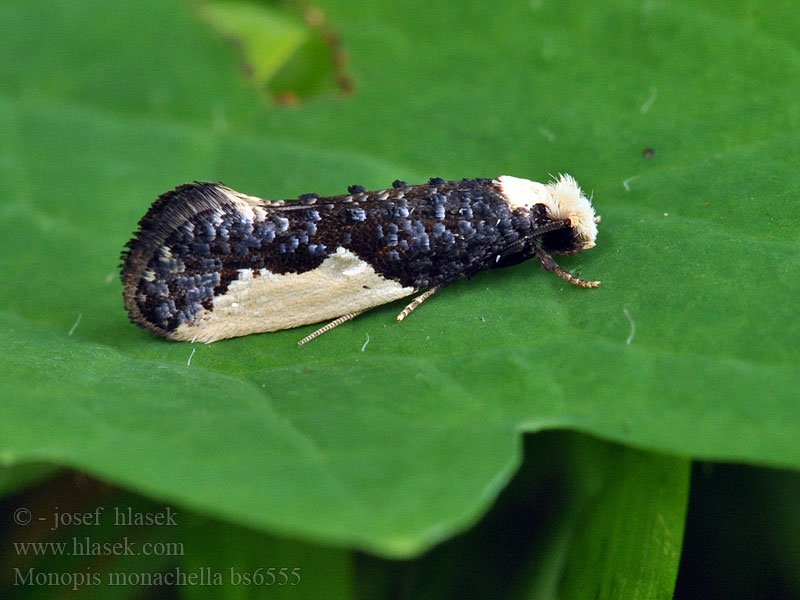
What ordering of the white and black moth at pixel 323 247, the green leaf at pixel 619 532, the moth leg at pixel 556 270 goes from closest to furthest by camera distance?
1. the green leaf at pixel 619 532
2. the moth leg at pixel 556 270
3. the white and black moth at pixel 323 247

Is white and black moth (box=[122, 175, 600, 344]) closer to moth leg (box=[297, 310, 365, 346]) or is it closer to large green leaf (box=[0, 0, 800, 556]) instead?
moth leg (box=[297, 310, 365, 346])

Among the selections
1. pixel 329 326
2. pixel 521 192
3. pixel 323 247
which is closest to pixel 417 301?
pixel 329 326

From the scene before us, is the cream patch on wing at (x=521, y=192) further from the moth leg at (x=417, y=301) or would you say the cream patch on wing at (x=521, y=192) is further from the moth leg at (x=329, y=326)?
the moth leg at (x=329, y=326)

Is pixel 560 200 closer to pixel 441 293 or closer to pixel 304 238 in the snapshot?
pixel 441 293

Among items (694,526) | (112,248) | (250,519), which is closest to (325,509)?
(250,519)

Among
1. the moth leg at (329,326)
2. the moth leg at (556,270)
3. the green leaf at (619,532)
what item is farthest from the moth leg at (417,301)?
the green leaf at (619,532)

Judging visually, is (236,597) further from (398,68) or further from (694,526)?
(398,68)

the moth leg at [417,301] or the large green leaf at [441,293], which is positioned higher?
the large green leaf at [441,293]
